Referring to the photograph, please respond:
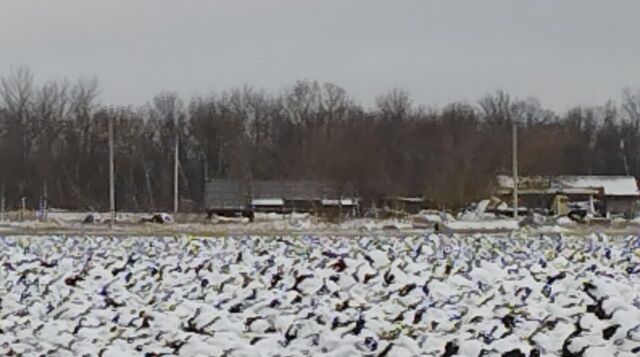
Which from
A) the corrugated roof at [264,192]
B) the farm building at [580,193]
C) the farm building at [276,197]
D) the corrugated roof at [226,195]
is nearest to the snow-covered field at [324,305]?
the farm building at [276,197]

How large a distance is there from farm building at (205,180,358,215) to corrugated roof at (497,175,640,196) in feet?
34.2

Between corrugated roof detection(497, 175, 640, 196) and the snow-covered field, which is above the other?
corrugated roof detection(497, 175, 640, 196)

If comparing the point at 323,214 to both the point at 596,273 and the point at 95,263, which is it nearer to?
the point at 95,263

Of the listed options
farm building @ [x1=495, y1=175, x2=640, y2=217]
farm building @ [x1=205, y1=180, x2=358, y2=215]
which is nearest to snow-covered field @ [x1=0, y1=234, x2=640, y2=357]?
farm building @ [x1=205, y1=180, x2=358, y2=215]

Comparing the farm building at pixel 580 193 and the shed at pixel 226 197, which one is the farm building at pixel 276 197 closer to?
the shed at pixel 226 197

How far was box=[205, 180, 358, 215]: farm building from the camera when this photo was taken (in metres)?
70.6

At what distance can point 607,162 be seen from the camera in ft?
307

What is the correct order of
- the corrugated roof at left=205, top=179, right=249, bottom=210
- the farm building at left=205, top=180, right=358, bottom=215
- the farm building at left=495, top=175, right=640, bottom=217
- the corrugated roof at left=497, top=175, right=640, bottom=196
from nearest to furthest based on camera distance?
the farm building at left=495, top=175, right=640, bottom=217
the farm building at left=205, top=180, right=358, bottom=215
the corrugated roof at left=205, top=179, right=249, bottom=210
the corrugated roof at left=497, top=175, right=640, bottom=196

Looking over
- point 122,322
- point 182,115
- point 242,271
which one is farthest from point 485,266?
point 182,115

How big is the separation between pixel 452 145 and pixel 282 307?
7053 cm

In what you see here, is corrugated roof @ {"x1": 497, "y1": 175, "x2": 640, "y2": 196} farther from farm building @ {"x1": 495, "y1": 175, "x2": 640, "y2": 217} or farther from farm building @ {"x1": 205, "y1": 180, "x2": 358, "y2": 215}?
farm building @ {"x1": 205, "y1": 180, "x2": 358, "y2": 215}

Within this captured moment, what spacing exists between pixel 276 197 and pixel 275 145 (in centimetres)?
1818

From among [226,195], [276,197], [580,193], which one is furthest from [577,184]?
[226,195]

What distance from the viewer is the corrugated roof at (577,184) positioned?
7219cm
